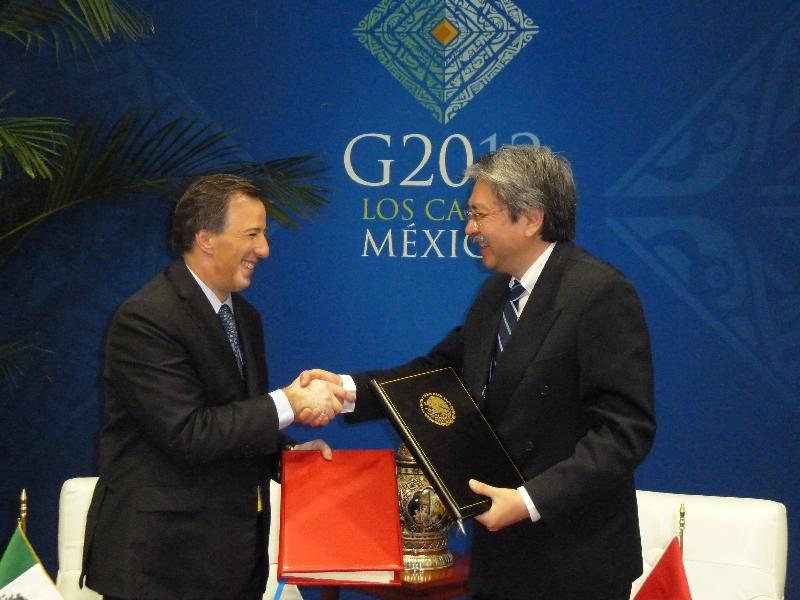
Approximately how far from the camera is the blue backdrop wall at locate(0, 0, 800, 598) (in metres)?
4.61

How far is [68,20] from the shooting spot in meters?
4.71

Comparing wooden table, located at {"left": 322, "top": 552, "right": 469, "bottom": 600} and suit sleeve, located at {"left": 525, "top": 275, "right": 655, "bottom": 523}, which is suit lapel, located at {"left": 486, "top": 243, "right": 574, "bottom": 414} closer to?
suit sleeve, located at {"left": 525, "top": 275, "right": 655, "bottom": 523}

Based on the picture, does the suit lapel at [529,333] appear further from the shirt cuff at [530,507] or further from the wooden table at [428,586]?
the wooden table at [428,586]

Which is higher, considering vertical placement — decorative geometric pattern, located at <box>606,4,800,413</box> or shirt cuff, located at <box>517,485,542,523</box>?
decorative geometric pattern, located at <box>606,4,800,413</box>

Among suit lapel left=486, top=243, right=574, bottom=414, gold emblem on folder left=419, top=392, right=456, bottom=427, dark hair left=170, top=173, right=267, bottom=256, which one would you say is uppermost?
dark hair left=170, top=173, right=267, bottom=256

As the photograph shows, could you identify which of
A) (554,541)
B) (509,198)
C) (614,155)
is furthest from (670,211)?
(554,541)

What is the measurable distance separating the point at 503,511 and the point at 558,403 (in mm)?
297

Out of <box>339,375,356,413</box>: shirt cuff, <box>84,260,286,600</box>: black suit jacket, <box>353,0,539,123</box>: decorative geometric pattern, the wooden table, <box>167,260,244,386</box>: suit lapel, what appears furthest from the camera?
<box>353,0,539,123</box>: decorative geometric pattern

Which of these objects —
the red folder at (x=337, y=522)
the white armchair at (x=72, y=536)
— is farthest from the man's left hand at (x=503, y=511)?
the white armchair at (x=72, y=536)

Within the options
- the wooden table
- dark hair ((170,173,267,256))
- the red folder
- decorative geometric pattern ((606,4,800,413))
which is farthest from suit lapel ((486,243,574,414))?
decorative geometric pattern ((606,4,800,413))

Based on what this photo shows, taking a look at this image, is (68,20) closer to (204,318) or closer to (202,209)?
(202,209)

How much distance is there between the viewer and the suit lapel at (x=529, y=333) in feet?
8.76

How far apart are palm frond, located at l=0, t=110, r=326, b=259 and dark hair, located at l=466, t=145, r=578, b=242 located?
173cm

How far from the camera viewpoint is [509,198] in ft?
9.27
